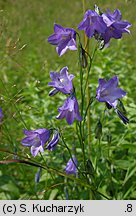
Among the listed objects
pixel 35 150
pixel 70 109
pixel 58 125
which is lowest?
pixel 58 125

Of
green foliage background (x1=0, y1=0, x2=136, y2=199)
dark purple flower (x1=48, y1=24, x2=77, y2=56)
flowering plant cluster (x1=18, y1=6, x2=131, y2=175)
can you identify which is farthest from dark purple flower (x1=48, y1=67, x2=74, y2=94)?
green foliage background (x1=0, y1=0, x2=136, y2=199)

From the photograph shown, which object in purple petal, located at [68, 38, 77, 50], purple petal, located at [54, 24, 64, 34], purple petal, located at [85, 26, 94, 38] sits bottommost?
purple petal, located at [68, 38, 77, 50]

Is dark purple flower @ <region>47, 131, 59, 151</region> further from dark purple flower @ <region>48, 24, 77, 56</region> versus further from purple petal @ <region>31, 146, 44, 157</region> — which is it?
dark purple flower @ <region>48, 24, 77, 56</region>

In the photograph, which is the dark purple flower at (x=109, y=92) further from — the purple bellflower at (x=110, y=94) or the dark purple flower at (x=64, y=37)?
the dark purple flower at (x=64, y=37)

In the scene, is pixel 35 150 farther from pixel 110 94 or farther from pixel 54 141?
pixel 110 94

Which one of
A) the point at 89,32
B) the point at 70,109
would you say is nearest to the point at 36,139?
the point at 70,109

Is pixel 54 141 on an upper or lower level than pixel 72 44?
lower

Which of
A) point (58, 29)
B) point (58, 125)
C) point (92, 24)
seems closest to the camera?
point (92, 24)

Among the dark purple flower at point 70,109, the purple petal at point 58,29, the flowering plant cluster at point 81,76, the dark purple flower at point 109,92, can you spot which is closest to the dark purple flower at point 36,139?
the flowering plant cluster at point 81,76

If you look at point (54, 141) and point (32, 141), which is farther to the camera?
point (32, 141)
